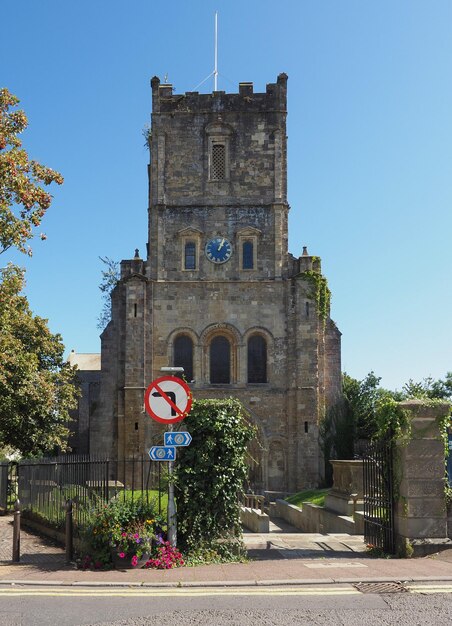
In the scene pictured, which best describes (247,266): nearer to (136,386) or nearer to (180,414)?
(136,386)

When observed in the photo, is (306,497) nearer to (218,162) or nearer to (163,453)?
(218,162)

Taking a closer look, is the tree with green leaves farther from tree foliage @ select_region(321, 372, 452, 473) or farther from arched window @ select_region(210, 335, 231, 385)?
tree foliage @ select_region(321, 372, 452, 473)

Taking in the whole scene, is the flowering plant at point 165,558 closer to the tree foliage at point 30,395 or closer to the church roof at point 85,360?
the tree foliage at point 30,395

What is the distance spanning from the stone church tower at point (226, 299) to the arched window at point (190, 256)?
48 mm

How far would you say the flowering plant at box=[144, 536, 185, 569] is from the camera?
33.0 ft

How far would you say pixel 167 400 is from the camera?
10.8 metres

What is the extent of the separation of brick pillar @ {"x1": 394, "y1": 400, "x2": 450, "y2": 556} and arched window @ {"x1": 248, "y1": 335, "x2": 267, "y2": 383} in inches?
826

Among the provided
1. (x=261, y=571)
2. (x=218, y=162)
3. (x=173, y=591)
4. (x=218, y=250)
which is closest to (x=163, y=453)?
(x=261, y=571)

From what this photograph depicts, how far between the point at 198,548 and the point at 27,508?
758 centimetres

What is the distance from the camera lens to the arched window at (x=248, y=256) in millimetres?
33281

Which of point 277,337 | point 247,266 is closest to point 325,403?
point 277,337

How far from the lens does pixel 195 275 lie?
109 ft

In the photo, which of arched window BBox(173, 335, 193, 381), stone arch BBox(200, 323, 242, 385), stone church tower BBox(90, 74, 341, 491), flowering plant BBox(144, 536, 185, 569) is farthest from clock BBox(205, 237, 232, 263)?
flowering plant BBox(144, 536, 185, 569)

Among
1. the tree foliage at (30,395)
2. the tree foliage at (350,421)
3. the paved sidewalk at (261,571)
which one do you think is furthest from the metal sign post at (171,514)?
the tree foliage at (350,421)
